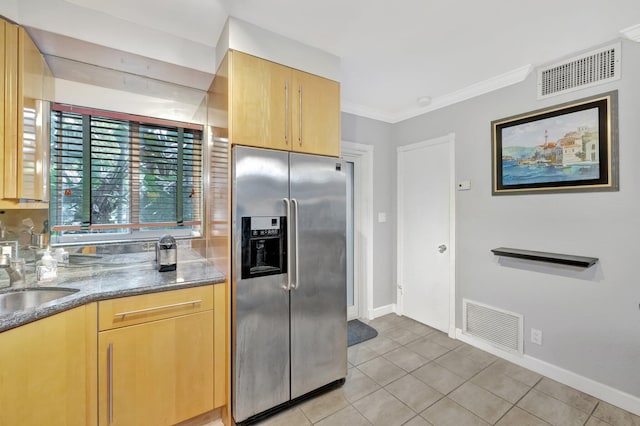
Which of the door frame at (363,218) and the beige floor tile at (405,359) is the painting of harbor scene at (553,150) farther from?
the beige floor tile at (405,359)

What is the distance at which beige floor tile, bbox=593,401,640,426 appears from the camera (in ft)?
5.80

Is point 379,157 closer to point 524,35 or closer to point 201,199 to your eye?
point 524,35

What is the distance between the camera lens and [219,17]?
1.76m

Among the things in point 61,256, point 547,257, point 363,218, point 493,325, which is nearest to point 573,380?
point 493,325

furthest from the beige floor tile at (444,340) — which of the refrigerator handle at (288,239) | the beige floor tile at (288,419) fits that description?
the refrigerator handle at (288,239)

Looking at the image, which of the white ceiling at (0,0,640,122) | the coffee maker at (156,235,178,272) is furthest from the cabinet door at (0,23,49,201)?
the coffee maker at (156,235,178,272)

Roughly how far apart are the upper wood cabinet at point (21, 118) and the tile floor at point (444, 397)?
6.66 feet

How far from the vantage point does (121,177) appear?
6.79 ft

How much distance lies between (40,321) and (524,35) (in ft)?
10.7

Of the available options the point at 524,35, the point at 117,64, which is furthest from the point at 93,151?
the point at 524,35

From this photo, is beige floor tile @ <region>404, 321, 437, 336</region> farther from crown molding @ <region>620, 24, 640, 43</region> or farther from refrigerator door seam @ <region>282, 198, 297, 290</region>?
crown molding @ <region>620, 24, 640, 43</region>

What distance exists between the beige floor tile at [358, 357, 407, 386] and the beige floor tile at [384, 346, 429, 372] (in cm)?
6

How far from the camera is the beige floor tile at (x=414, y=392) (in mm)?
1971

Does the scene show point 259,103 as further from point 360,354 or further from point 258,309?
point 360,354
